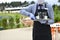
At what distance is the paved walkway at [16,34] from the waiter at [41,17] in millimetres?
87

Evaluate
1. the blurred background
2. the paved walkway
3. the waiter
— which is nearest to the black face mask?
the waiter

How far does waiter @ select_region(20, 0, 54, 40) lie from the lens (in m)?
1.79

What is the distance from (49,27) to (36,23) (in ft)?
0.53

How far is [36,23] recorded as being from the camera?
5.94 ft

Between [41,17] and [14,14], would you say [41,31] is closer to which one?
[41,17]

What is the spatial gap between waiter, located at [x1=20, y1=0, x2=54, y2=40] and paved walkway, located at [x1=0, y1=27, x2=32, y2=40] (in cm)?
9

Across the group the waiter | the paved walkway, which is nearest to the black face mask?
the waiter

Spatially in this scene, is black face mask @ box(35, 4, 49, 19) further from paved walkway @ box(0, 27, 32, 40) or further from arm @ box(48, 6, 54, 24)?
paved walkway @ box(0, 27, 32, 40)

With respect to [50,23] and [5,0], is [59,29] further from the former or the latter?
[5,0]

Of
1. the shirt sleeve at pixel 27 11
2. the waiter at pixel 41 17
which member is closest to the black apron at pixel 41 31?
the waiter at pixel 41 17

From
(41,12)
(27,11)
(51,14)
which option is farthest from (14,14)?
(51,14)

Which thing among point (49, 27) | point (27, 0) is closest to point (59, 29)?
point (49, 27)

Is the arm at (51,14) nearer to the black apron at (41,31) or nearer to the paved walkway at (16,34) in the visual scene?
the black apron at (41,31)

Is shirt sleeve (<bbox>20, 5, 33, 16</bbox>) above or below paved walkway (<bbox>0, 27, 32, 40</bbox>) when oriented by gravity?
above
